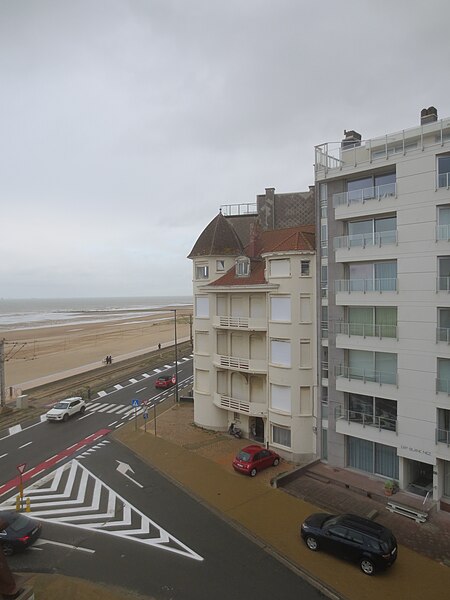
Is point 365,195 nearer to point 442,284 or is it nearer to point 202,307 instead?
point 442,284

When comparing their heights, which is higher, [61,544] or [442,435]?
[442,435]

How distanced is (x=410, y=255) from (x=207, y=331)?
1720 centimetres

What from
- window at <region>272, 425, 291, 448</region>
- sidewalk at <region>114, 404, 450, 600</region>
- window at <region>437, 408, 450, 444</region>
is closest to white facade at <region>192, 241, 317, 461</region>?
window at <region>272, 425, 291, 448</region>

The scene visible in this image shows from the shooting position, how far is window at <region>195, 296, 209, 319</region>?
112 feet

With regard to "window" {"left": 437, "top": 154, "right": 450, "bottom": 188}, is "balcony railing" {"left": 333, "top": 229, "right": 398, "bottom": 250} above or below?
below

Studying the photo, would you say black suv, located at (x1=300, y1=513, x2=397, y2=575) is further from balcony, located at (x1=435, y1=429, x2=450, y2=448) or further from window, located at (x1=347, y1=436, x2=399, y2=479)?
window, located at (x1=347, y1=436, x2=399, y2=479)

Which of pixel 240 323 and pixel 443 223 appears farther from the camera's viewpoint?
pixel 240 323

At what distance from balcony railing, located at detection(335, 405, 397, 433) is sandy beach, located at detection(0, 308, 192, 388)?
1404 inches

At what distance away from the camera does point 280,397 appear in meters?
28.6

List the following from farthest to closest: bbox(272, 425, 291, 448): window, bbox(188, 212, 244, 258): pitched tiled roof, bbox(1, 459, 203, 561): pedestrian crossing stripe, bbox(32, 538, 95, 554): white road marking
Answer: bbox(188, 212, 244, 258): pitched tiled roof
bbox(272, 425, 291, 448): window
bbox(1, 459, 203, 561): pedestrian crossing stripe
bbox(32, 538, 95, 554): white road marking

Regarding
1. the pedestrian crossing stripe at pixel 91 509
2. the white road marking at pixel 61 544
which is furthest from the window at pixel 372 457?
the white road marking at pixel 61 544

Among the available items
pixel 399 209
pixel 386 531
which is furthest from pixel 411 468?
pixel 399 209

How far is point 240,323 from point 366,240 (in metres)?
11.0

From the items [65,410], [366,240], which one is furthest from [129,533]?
[65,410]
